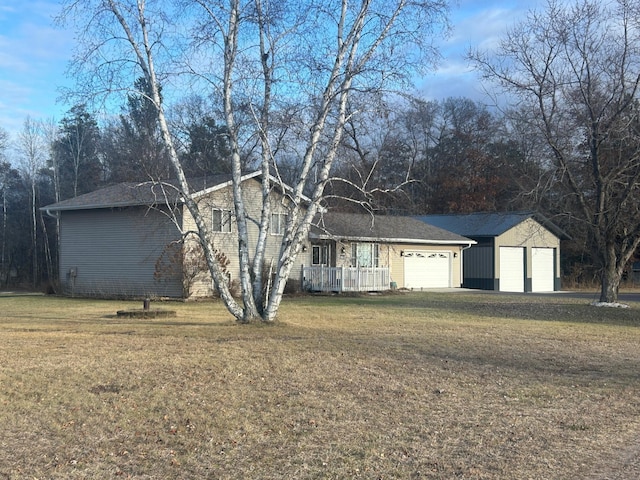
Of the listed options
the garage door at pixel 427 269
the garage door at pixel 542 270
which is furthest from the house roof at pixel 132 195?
the garage door at pixel 542 270

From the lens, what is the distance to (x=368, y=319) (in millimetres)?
18250

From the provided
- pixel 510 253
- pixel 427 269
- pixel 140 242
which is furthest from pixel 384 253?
pixel 140 242

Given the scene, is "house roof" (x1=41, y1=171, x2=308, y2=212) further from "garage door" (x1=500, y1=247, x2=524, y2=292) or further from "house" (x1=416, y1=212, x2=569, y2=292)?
"garage door" (x1=500, y1=247, x2=524, y2=292)

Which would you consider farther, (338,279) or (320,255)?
(320,255)

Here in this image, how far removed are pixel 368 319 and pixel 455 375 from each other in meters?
8.50

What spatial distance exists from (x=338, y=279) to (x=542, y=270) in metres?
15.2

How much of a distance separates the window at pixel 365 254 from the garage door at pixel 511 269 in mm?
7934

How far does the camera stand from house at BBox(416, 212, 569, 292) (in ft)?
121

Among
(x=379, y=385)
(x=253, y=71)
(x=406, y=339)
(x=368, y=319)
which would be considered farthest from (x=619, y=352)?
(x=253, y=71)

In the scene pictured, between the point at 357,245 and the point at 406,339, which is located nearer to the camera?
the point at 406,339

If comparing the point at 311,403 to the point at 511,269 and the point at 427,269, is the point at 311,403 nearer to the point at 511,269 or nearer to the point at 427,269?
the point at 427,269

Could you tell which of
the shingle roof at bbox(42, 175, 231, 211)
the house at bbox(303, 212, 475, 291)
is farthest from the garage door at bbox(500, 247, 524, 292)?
the shingle roof at bbox(42, 175, 231, 211)

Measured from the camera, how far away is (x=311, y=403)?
7.81m

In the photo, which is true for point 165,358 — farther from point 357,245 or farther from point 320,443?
point 357,245
